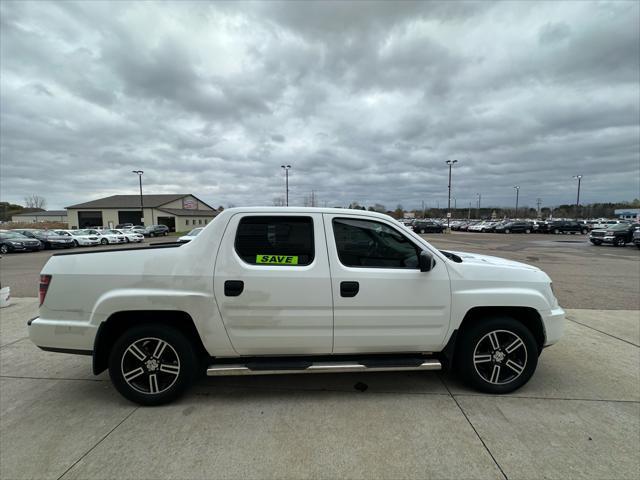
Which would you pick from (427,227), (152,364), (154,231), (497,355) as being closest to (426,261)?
(497,355)

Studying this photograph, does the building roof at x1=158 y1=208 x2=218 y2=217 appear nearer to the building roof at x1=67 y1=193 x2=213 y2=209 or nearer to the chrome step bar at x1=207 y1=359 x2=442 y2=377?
the building roof at x1=67 y1=193 x2=213 y2=209

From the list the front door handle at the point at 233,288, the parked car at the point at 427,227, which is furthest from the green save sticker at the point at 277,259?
the parked car at the point at 427,227

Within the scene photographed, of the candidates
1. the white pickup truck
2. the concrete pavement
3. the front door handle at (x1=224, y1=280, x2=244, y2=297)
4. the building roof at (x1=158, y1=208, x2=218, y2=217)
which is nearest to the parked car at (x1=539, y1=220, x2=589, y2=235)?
the concrete pavement

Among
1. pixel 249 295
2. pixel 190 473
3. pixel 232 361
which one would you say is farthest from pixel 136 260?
pixel 190 473

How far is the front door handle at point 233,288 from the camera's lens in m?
2.85

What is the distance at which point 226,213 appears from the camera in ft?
10.1

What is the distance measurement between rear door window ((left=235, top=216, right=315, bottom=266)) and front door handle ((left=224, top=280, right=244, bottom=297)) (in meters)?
0.23

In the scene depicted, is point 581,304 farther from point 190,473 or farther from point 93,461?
point 93,461

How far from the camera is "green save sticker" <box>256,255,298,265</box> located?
2951 mm

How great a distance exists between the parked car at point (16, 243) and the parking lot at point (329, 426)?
24.5 m

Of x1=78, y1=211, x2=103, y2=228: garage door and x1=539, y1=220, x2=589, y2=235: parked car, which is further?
x1=78, y1=211, x2=103, y2=228: garage door

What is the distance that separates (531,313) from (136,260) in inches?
156

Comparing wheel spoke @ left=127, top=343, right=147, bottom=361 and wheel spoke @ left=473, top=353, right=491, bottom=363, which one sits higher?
wheel spoke @ left=127, top=343, right=147, bottom=361

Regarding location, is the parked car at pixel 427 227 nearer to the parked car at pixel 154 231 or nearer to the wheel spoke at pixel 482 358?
the parked car at pixel 154 231
